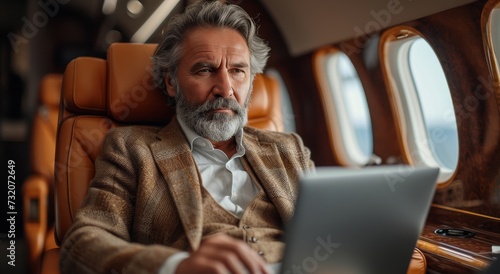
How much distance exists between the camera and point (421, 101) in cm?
317

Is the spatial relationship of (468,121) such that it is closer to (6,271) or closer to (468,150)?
(468,150)

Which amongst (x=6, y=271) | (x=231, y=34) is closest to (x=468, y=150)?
(x=231, y=34)

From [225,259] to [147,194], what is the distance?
0.60 m

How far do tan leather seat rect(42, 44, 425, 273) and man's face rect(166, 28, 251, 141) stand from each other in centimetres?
14

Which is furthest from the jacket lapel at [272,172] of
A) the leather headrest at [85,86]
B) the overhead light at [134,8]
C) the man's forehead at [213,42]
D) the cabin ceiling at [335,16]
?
the overhead light at [134,8]

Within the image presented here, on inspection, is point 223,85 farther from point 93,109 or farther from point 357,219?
point 357,219

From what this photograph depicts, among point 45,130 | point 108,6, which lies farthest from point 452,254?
point 108,6

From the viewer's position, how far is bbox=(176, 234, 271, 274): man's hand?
3.06 feet

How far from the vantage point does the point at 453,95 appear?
257 centimetres

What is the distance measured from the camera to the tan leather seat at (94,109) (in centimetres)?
170

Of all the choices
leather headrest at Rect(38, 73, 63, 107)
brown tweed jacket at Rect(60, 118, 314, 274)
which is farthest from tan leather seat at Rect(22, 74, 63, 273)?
brown tweed jacket at Rect(60, 118, 314, 274)

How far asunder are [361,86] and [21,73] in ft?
7.76

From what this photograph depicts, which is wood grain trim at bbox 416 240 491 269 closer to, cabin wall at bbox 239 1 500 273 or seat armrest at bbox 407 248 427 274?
cabin wall at bbox 239 1 500 273

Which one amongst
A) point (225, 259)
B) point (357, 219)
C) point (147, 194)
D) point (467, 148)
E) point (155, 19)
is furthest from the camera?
point (155, 19)
